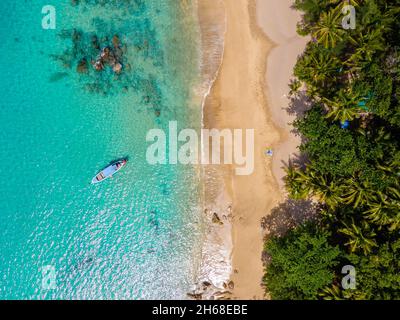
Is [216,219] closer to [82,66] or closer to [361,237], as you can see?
[361,237]

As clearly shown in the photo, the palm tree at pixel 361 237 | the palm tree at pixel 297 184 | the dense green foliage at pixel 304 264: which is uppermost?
the palm tree at pixel 297 184

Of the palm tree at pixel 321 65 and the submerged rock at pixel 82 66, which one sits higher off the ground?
the submerged rock at pixel 82 66

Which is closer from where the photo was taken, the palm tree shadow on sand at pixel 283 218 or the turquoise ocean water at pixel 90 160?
the palm tree shadow on sand at pixel 283 218

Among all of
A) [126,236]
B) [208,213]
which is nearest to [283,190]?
[208,213]

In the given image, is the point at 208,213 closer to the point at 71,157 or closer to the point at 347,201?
the point at 347,201

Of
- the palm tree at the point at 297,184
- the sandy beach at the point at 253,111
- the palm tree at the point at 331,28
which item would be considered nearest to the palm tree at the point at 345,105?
the palm tree at the point at 331,28

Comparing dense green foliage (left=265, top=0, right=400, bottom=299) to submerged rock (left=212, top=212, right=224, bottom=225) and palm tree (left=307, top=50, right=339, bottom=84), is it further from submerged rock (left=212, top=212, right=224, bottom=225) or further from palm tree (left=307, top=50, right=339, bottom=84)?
submerged rock (left=212, top=212, right=224, bottom=225)

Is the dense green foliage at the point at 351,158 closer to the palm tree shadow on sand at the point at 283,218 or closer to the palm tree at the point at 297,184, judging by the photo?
the palm tree at the point at 297,184
